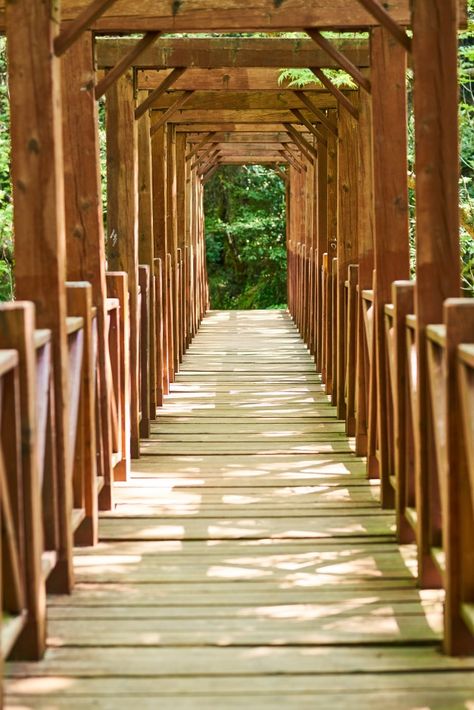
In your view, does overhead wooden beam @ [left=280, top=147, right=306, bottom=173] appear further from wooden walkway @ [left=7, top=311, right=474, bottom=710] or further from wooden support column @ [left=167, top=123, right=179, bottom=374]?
wooden walkway @ [left=7, top=311, right=474, bottom=710]

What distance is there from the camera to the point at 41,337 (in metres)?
3.74

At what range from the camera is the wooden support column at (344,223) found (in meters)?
8.02

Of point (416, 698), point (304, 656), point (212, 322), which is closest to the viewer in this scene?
point (416, 698)

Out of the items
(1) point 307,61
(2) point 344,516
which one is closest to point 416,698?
(2) point 344,516

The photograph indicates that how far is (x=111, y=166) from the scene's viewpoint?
6895mm

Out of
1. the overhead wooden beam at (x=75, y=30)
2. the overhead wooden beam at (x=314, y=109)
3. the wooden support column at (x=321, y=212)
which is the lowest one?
the wooden support column at (x=321, y=212)

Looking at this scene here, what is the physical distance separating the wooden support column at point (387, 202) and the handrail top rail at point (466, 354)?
2036 mm

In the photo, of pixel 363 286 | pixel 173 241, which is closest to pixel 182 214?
pixel 173 241

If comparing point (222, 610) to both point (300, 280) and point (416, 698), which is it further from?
point (300, 280)

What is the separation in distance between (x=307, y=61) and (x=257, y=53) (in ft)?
1.09

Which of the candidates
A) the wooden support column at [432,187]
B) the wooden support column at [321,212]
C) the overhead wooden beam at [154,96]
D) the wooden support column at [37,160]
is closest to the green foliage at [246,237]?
the wooden support column at [321,212]

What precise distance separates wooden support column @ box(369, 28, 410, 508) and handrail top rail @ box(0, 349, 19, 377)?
2543mm

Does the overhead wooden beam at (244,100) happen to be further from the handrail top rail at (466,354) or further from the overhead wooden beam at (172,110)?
the handrail top rail at (466,354)

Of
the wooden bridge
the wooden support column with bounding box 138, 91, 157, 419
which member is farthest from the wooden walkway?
the wooden support column with bounding box 138, 91, 157, 419
